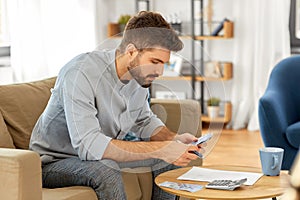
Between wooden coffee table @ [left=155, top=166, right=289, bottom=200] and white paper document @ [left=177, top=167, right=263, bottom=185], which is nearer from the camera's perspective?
wooden coffee table @ [left=155, top=166, right=289, bottom=200]

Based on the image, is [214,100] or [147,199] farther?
[214,100]

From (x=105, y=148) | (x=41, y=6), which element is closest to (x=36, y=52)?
(x=41, y=6)

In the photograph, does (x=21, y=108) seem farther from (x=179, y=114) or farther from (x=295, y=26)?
(x=295, y=26)

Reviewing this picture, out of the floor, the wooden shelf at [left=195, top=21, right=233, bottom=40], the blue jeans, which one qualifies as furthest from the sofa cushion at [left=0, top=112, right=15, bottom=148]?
the wooden shelf at [left=195, top=21, right=233, bottom=40]

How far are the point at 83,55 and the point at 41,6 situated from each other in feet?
8.00

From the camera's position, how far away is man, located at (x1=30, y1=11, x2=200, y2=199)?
6.82 ft

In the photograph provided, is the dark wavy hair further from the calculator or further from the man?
the calculator

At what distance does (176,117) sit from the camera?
98.5 inches

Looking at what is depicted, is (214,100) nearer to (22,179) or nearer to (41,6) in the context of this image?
(41,6)

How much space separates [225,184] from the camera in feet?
6.41

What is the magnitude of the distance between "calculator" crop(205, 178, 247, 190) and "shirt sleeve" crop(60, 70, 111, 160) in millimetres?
413

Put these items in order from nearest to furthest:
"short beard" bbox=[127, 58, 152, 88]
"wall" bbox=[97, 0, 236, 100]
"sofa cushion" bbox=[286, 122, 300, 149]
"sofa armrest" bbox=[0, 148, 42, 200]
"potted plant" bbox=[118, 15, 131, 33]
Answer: "sofa armrest" bbox=[0, 148, 42, 200] < "short beard" bbox=[127, 58, 152, 88] < "sofa cushion" bbox=[286, 122, 300, 149] < "wall" bbox=[97, 0, 236, 100] < "potted plant" bbox=[118, 15, 131, 33]

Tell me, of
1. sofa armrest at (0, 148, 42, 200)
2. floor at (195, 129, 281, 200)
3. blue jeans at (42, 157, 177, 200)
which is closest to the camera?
sofa armrest at (0, 148, 42, 200)

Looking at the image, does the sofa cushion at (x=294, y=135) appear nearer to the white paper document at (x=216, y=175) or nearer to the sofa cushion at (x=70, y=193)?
the white paper document at (x=216, y=175)
